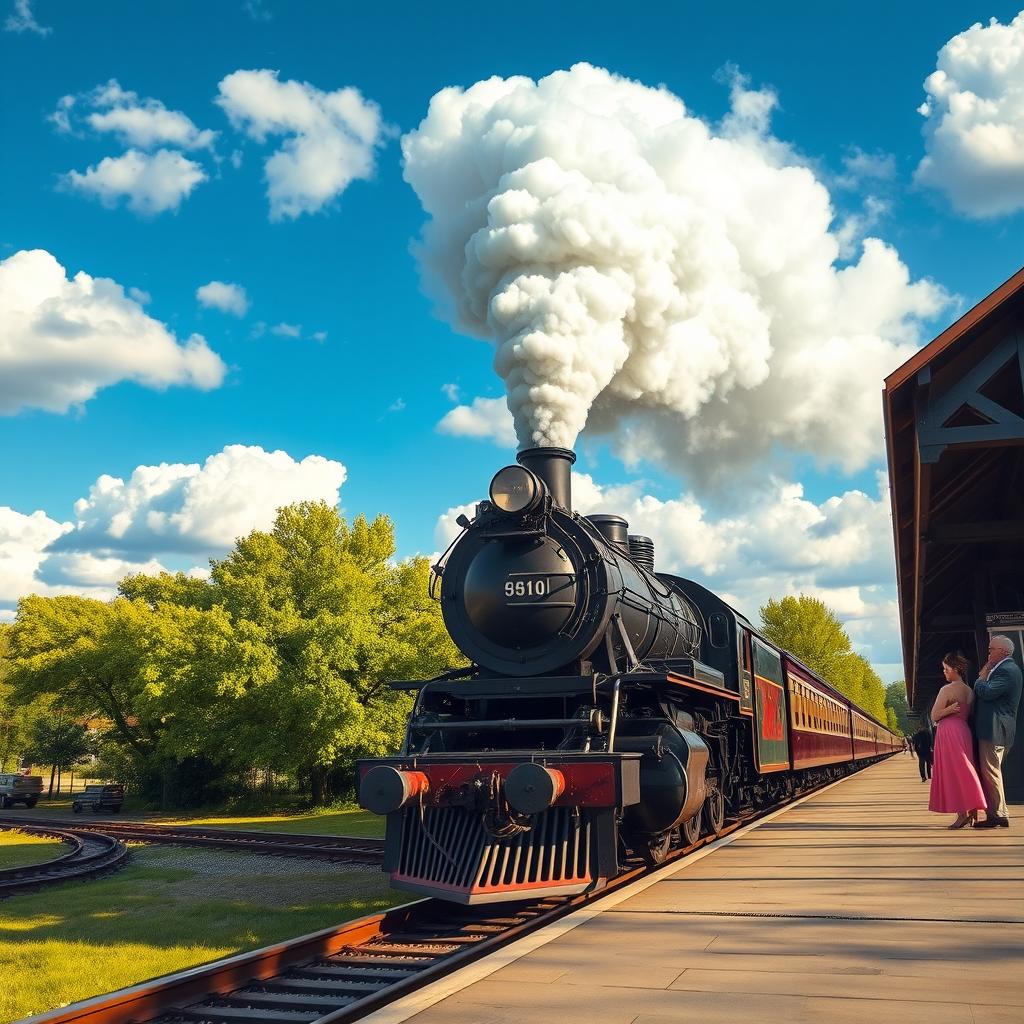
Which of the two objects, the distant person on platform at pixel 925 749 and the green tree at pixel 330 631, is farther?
the green tree at pixel 330 631

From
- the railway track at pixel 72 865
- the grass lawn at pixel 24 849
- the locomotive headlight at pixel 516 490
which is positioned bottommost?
the grass lawn at pixel 24 849

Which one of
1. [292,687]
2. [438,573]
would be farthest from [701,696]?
[292,687]

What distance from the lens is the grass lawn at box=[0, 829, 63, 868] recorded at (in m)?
13.2

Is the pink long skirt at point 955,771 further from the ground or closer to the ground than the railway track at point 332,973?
further from the ground

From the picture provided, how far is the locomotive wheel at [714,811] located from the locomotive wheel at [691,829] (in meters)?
0.38

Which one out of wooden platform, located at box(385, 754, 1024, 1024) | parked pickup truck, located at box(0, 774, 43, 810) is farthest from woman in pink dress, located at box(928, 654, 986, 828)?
parked pickup truck, located at box(0, 774, 43, 810)

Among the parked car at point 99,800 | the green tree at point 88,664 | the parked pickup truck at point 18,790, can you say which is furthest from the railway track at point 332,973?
the parked pickup truck at point 18,790

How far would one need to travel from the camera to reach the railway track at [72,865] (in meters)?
10.4

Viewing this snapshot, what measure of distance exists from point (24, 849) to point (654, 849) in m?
12.0

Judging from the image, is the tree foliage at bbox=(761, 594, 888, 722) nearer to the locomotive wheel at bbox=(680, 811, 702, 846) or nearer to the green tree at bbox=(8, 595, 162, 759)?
the green tree at bbox=(8, 595, 162, 759)

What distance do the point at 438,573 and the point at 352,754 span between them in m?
14.6

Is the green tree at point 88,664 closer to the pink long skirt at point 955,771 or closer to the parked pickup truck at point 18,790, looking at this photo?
the parked pickup truck at point 18,790

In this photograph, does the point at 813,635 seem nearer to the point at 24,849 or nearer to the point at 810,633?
the point at 810,633

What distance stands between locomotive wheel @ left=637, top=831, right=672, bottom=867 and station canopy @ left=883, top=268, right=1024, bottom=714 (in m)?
3.70
